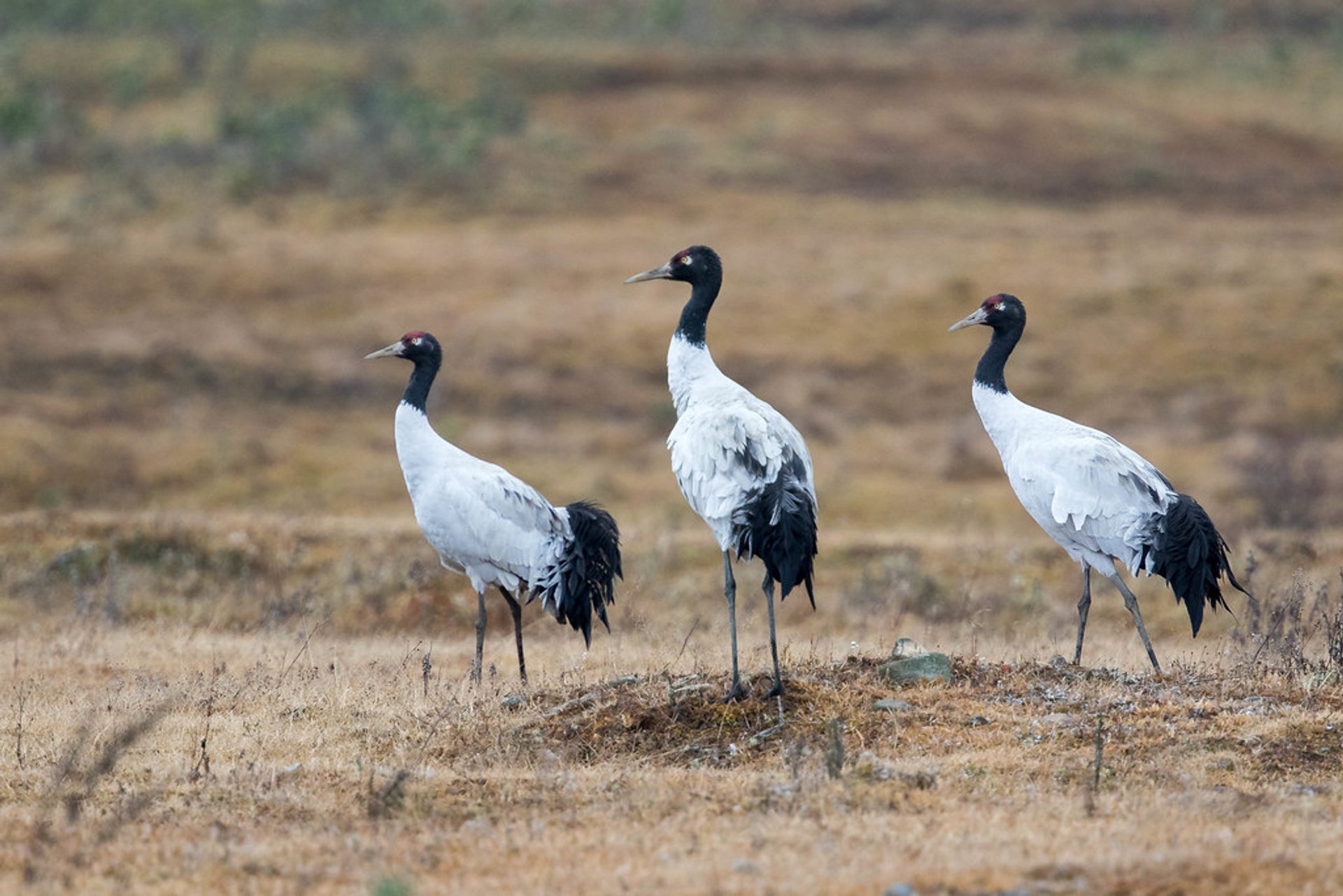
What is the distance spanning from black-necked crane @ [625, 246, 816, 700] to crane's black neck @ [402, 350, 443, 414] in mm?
2880

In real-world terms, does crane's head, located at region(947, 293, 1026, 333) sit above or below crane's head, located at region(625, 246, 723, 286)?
below

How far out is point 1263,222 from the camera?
52.7 meters

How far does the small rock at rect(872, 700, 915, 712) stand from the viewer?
1016 cm

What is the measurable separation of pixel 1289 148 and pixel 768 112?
72.7 ft

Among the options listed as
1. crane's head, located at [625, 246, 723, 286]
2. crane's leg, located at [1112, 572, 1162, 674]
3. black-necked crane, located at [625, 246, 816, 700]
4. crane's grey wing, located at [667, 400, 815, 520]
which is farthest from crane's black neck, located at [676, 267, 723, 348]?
crane's leg, located at [1112, 572, 1162, 674]

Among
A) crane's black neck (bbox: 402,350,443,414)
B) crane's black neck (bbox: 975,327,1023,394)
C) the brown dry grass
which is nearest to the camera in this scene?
the brown dry grass

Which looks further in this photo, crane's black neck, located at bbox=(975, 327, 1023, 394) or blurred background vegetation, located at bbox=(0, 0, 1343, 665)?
blurred background vegetation, located at bbox=(0, 0, 1343, 665)

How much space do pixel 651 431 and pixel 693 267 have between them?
1950 centimetres

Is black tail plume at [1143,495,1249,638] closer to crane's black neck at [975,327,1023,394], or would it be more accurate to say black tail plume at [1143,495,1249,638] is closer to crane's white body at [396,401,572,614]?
crane's black neck at [975,327,1023,394]

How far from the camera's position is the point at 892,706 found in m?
10.2

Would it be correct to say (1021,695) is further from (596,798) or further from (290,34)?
(290,34)

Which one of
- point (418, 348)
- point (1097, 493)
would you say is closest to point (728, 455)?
point (1097, 493)

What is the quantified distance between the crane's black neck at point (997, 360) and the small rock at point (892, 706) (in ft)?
12.5

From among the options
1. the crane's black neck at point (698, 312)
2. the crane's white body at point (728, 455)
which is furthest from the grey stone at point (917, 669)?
the crane's black neck at point (698, 312)
